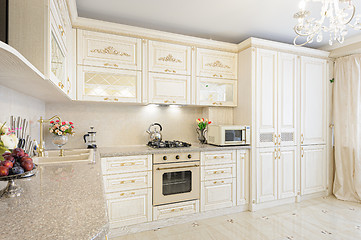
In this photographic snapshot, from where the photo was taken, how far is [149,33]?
281 cm

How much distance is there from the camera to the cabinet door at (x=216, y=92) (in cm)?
317

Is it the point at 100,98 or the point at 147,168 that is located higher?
the point at 100,98

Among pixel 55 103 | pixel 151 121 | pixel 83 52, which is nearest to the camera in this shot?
pixel 83 52

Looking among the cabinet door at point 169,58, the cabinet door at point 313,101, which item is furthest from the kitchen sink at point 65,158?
the cabinet door at point 313,101

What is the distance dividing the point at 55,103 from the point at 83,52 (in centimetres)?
81

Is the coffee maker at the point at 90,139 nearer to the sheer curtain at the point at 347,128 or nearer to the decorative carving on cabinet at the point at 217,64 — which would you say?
the decorative carving on cabinet at the point at 217,64

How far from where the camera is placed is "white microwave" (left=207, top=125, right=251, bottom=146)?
3018 millimetres

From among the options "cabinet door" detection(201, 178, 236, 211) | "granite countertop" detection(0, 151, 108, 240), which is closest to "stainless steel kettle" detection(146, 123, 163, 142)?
"cabinet door" detection(201, 178, 236, 211)

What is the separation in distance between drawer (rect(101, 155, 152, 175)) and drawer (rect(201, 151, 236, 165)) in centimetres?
77

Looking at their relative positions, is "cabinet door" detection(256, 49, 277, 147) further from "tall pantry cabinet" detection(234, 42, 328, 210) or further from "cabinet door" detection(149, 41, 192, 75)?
"cabinet door" detection(149, 41, 192, 75)

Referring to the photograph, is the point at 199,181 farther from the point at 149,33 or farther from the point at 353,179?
the point at 353,179

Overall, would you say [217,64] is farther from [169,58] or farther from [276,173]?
[276,173]

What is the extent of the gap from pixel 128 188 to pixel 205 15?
2.33 metres

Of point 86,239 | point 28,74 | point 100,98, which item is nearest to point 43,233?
point 86,239
